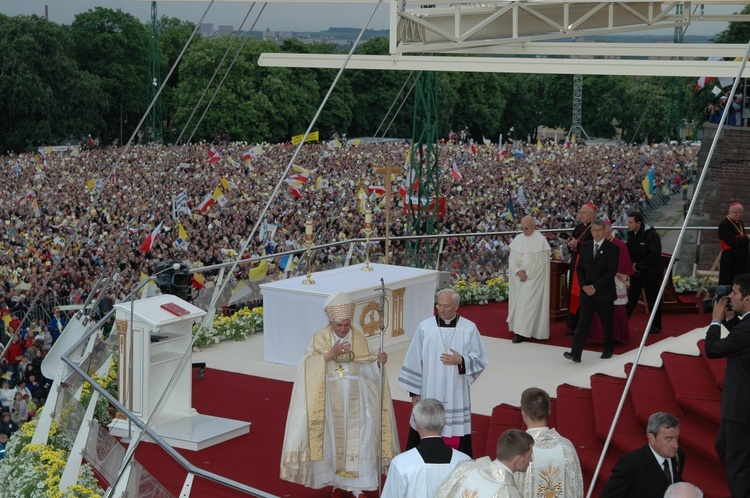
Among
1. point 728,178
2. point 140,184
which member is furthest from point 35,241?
point 728,178

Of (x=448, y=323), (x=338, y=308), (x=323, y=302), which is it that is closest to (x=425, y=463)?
(x=338, y=308)

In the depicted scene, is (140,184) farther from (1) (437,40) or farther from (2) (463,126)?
(2) (463,126)

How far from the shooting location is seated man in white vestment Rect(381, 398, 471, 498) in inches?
218

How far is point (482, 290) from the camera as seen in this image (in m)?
15.0

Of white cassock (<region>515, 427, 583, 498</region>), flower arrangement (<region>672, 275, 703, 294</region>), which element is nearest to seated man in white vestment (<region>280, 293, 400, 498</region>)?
white cassock (<region>515, 427, 583, 498</region>)

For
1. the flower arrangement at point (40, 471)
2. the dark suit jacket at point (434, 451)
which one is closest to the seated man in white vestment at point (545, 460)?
the dark suit jacket at point (434, 451)

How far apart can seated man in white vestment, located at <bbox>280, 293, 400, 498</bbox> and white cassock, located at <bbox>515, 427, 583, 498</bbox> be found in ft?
6.00

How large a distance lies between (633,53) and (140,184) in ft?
91.5

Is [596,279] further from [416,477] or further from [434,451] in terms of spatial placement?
[416,477]

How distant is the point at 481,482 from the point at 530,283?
25.3 feet

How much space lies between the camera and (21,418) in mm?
12797

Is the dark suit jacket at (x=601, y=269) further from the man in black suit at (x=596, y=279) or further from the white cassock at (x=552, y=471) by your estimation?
the white cassock at (x=552, y=471)

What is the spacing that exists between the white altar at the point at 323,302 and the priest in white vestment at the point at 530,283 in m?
0.99

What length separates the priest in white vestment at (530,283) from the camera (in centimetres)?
1244
